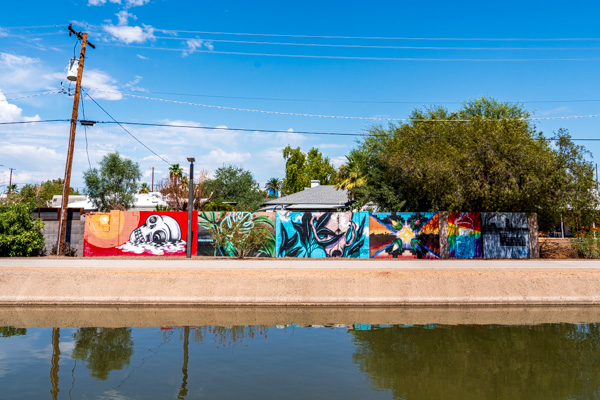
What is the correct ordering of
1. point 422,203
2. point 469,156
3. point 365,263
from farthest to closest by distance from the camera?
1. point 422,203
2. point 469,156
3. point 365,263

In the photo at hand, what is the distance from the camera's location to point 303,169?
288 ft

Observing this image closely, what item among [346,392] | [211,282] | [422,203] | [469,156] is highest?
[469,156]

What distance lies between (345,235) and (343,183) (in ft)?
49.4

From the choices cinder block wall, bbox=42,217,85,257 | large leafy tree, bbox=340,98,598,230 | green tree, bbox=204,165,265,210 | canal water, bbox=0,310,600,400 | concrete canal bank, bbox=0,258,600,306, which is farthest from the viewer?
green tree, bbox=204,165,265,210

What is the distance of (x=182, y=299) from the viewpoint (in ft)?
47.3

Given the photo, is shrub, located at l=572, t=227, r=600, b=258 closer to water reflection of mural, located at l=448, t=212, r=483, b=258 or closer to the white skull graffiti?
water reflection of mural, located at l=448, t=212, r=483, b=258

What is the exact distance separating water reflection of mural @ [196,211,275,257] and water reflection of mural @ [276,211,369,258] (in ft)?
1.38

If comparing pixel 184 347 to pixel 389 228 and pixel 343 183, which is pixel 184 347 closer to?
pixel 389 228

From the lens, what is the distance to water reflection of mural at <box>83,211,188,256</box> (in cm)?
2298

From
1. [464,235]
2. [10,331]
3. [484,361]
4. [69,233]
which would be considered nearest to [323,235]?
[464,235]

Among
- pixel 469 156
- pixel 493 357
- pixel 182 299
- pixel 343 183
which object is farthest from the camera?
pixel 343 183

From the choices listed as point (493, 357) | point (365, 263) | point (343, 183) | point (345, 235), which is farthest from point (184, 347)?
point (343, 183)

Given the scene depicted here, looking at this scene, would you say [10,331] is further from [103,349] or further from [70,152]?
[70,152]

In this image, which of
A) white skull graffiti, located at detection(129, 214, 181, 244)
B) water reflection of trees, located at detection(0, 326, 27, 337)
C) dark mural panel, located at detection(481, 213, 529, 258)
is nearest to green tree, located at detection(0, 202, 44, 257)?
white skull graffiti, located at detection(129, 214, 181, 244)
